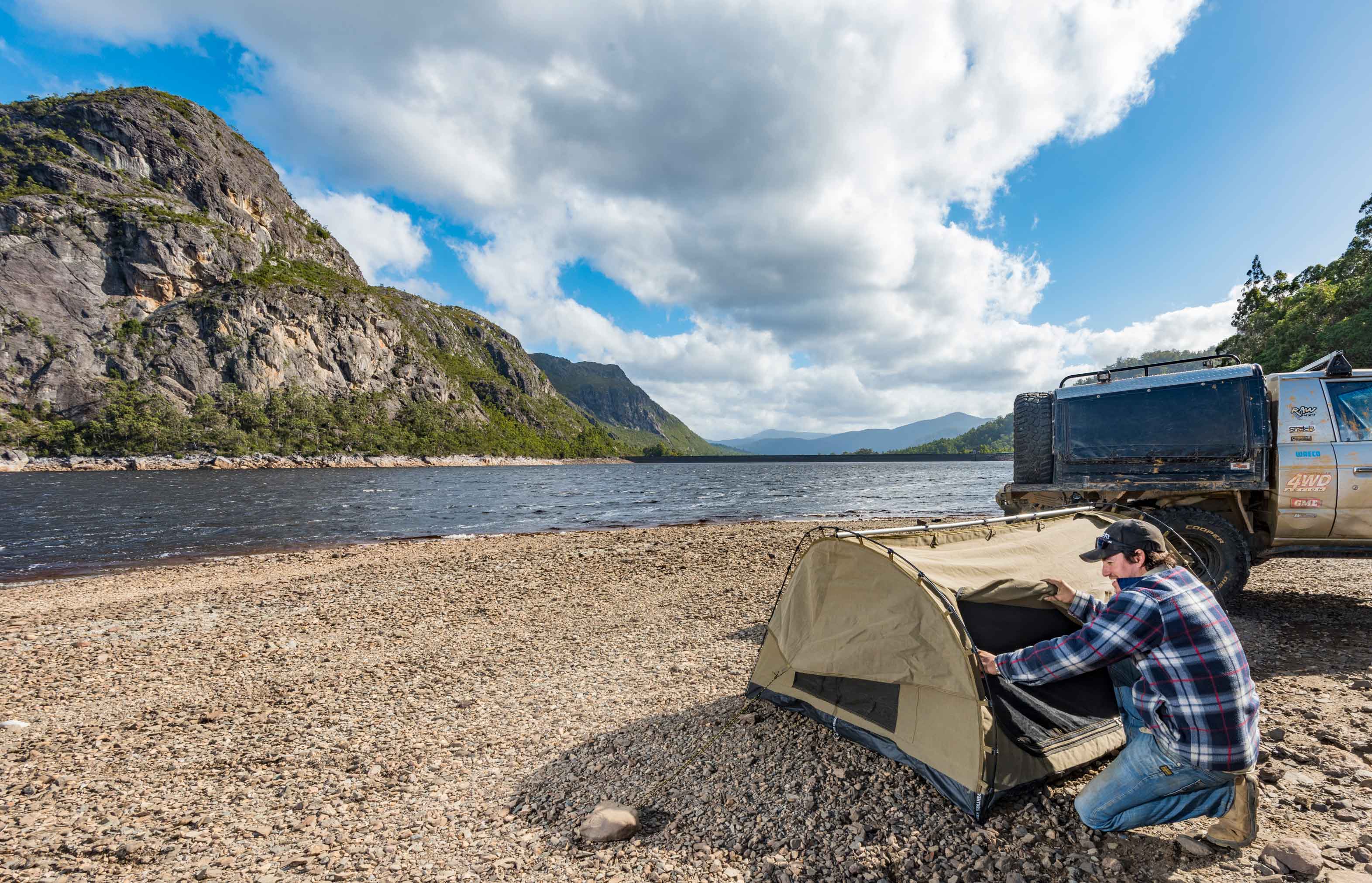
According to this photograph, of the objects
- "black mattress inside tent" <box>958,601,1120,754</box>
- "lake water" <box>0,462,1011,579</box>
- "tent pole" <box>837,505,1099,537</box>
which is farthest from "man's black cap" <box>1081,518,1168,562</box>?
"lake water" <box>0,462,1011,579</box>

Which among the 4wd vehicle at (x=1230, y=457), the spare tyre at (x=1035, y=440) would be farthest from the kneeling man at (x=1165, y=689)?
the spare tyre at (x=1035, y=440)

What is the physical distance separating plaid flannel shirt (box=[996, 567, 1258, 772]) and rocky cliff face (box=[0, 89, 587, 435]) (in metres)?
141

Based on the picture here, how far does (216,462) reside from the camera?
323 ft

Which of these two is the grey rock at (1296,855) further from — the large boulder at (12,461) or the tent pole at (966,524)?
the large boulder at (12,461)

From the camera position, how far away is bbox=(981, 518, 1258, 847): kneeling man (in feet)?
11.0

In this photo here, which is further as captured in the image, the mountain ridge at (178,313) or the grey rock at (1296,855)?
the mountain ridge at (178,313)

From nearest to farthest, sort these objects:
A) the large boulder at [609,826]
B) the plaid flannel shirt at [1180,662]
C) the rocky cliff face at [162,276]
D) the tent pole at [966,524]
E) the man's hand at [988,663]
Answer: the plaid flannel shirt at [1180,662]
the man's hand at [988,663]
the large boulder at [609,826]
the tent pole at [966,524]
the rocky cliff face at [162,276]

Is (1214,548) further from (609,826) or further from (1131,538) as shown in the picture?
(609,826)

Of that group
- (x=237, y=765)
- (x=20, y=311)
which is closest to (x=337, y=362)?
(x=20, y=311)

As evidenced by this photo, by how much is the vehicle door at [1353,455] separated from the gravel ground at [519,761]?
1646 millimetres

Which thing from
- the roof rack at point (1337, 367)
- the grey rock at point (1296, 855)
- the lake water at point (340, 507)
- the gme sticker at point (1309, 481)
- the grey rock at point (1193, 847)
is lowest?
the lake water at point (340, 507)

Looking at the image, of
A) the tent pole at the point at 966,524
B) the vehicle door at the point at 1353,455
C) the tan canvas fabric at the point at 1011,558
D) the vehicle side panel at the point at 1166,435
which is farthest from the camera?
the vehicle side panel at the point at 1166,435

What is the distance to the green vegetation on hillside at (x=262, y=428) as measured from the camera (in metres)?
90.3

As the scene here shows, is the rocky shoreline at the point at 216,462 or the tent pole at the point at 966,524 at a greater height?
the tent pole at the point at 966,524
